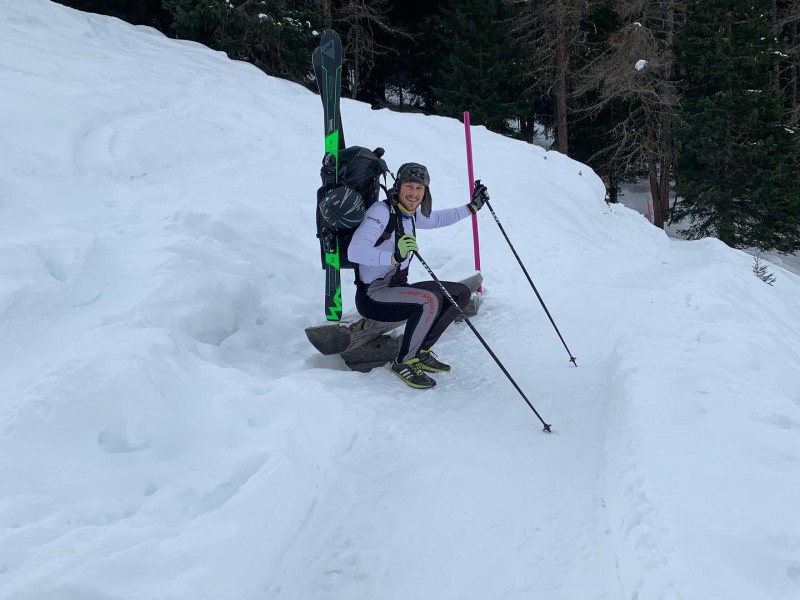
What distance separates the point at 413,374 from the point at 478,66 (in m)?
19.7

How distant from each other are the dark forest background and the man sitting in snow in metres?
13.8

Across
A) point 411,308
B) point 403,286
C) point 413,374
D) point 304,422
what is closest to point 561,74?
point 403,286

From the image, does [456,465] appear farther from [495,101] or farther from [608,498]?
[495,101]

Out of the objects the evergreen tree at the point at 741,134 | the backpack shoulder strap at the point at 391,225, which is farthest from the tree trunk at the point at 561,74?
the backpack shoulder strap at the point at 391,225

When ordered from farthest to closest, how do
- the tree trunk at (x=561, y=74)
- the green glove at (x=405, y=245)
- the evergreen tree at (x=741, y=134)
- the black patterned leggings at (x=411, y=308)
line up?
1. the tree trunk at (x=561, y=74)
2. the evergreen tree at (x=741, y=134)
3. the black patterned leggings at (x=411, y=308)
4. the green glove at (x=405, y=245)

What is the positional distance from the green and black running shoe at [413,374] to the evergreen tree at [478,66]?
58.7 ft

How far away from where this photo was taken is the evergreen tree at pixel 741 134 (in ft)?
63.8

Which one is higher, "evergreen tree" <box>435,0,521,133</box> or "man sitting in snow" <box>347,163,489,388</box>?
"evergreen tree" <box>435,0,521,133</box>

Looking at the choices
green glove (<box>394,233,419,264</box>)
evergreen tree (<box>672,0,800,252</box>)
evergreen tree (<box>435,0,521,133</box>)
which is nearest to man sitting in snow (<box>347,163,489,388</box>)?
green glove (<box>394,233,419,264</box>)

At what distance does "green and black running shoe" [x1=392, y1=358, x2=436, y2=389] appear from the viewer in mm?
5039

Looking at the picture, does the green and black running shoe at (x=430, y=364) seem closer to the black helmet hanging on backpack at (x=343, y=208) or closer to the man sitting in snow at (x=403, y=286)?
the man sitting in snow at (x=403, y=286)

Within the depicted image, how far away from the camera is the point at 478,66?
21969mm

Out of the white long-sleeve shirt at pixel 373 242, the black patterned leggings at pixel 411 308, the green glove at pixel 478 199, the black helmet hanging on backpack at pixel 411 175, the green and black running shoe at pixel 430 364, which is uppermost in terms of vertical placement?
the black helmet hanging on backpack at pixel 411 175

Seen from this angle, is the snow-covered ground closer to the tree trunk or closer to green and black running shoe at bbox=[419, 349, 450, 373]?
green and black running shoe at bbox=[419, 349, 450, 373]
